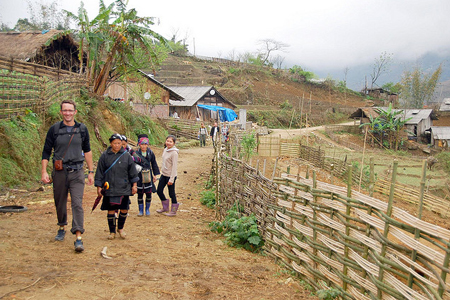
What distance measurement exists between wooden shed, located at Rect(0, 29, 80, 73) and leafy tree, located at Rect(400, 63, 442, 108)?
1809 inches

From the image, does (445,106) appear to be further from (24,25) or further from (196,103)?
(24,25)

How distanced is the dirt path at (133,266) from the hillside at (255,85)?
41097mm

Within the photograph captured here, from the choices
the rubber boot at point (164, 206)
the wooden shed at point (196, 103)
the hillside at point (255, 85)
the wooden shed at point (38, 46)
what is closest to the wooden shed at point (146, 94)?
the wooden shed at point (196, 103)

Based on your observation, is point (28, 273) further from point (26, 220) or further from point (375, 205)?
point (375, 205)

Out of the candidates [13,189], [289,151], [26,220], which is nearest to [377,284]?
[26,220]

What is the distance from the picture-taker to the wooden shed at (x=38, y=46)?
1538 centimetres

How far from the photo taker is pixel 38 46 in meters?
15.4

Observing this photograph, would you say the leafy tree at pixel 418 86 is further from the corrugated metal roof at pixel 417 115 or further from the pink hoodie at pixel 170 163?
the pink hoodie at pixel 170 163

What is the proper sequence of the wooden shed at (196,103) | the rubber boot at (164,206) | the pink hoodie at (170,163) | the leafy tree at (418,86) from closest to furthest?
the pink hoodie at (170,163), the rubber boot at (164,206), the wooden shed at (196,103), the leafy tree at (418,86)

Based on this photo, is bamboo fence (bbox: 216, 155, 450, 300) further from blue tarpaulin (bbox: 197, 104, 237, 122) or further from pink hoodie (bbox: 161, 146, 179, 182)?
blue tarpaulin (bbox: 197, 104, 237, 122)

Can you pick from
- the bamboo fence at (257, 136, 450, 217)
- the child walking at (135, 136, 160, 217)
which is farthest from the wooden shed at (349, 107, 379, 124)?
the child walking at (135, 136, 160, 217)

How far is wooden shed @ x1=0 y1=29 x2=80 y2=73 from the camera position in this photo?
50.4 feet

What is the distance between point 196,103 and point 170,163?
2836 cm

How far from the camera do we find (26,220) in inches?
218
